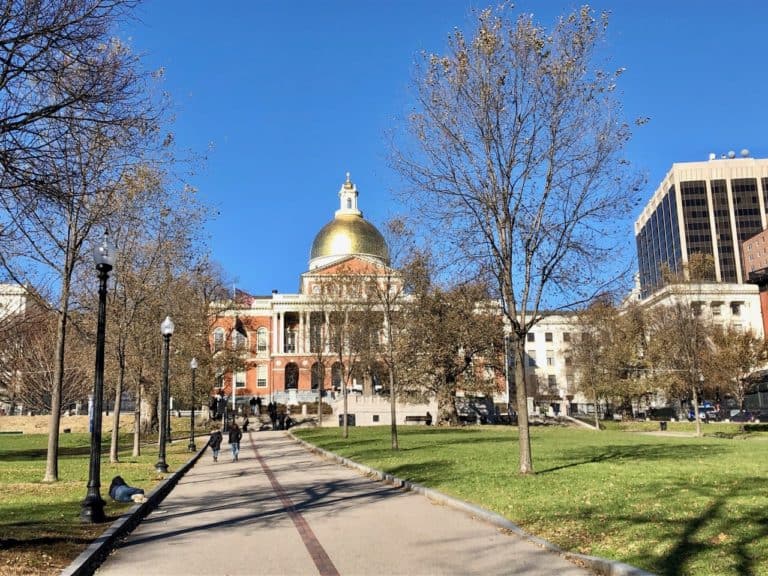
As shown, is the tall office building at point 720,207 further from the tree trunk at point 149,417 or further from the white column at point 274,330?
the tree trunk at point 149,417

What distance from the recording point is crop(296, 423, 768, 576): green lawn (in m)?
7.70

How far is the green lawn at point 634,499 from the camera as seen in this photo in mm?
7695

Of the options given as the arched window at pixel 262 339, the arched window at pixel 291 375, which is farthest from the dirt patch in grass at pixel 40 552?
the arched window at pixel 262 339

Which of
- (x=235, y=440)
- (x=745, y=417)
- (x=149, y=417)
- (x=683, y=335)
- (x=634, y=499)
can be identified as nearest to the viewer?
(x=634, y=499)

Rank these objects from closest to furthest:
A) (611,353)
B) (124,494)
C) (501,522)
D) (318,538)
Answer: (318,538), (501,522), (124,494), (611,353)

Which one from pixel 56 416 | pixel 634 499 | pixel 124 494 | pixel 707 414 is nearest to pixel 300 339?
pixel 707 414

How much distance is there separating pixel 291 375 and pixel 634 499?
8796 cm

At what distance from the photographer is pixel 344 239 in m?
98.5

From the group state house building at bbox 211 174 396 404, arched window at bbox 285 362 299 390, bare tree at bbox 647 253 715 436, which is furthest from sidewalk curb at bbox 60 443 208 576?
arched window at bbox 285 362 299 390

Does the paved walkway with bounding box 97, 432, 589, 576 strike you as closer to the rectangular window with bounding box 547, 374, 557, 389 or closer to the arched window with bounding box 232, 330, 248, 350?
the arched window with bounding box 232, 330, 248, 350

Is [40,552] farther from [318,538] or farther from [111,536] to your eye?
[318,538]

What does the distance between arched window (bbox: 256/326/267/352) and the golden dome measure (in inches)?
505

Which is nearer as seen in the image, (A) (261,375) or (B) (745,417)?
(B) (745,417)

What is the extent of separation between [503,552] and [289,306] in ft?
297
